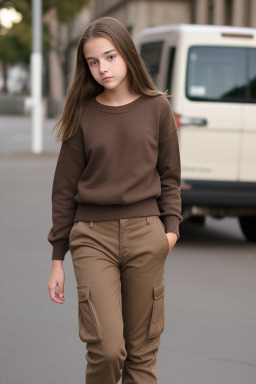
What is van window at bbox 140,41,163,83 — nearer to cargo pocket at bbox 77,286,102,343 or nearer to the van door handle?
the van door handle

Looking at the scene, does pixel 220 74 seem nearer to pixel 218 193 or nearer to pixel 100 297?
pixel 218 193

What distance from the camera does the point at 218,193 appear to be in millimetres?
9477

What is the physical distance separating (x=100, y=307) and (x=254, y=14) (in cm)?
2589

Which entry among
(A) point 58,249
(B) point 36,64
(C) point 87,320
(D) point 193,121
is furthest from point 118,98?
(B) point 36,64

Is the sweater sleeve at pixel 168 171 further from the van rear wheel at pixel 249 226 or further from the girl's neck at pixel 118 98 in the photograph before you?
the van rear wheel at pixel 249 226

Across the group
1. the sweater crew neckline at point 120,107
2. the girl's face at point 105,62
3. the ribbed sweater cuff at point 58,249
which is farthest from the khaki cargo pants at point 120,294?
the girl's face at point 105,62

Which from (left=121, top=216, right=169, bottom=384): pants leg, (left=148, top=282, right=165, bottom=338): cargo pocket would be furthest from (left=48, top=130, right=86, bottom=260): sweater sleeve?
(left=148, top=282, right=165, bottom=338): cargo pocket

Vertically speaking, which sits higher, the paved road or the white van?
the white van

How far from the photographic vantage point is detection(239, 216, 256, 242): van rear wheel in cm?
1055

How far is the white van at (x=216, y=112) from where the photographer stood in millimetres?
9344

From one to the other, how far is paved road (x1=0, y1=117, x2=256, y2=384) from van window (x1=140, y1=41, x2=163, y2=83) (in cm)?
186

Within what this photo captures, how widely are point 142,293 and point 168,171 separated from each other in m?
0.48

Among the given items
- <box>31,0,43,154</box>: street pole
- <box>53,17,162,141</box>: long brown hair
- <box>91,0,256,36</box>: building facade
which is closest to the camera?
<box>53,17,162,141</box>: long brown hair

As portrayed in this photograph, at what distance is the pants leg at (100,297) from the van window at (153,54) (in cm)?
655
